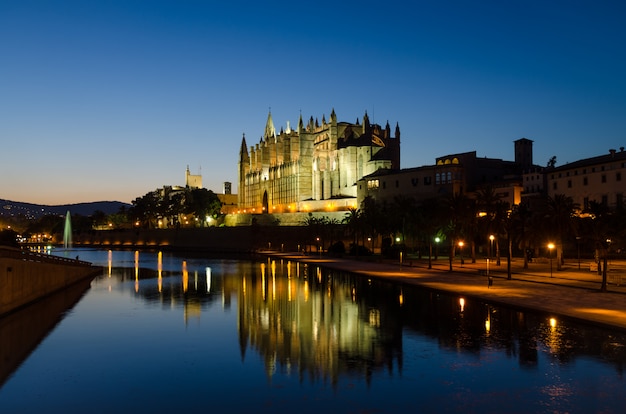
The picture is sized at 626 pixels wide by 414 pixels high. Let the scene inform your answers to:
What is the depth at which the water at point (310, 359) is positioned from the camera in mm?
11438

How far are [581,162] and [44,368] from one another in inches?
2924

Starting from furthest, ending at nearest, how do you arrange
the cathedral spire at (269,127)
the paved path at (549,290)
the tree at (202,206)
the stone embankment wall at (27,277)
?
the cathedral spire at (269,127), the tree at (202,206), the stone embankment wall at (27,277), the paved path at (549,290)

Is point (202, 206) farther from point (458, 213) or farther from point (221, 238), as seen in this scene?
point (458, 213)

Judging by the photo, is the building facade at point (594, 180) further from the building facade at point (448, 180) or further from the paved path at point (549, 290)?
the paved path at point (549, 290)

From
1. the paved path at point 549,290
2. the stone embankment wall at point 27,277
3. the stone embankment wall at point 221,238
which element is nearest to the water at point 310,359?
the paved path at point 549,290

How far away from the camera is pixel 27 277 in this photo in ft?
89.7

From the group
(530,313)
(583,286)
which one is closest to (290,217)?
(583,286)

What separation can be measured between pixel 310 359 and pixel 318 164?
110891 mm

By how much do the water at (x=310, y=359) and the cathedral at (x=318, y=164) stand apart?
85.3 metres

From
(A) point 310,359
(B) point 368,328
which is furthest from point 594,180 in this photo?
(A) point 310,359

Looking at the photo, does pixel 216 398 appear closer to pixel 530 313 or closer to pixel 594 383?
pixel 594 383

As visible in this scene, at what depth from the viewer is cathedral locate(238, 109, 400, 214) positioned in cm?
11219

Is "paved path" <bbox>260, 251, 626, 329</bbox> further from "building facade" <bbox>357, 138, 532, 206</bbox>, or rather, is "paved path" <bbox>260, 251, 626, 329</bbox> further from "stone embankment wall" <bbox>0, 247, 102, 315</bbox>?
"building facade" <bbox>357, 138, 532, 206</bbox>

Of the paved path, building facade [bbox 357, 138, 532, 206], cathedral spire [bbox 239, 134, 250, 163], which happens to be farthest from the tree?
the paved path
